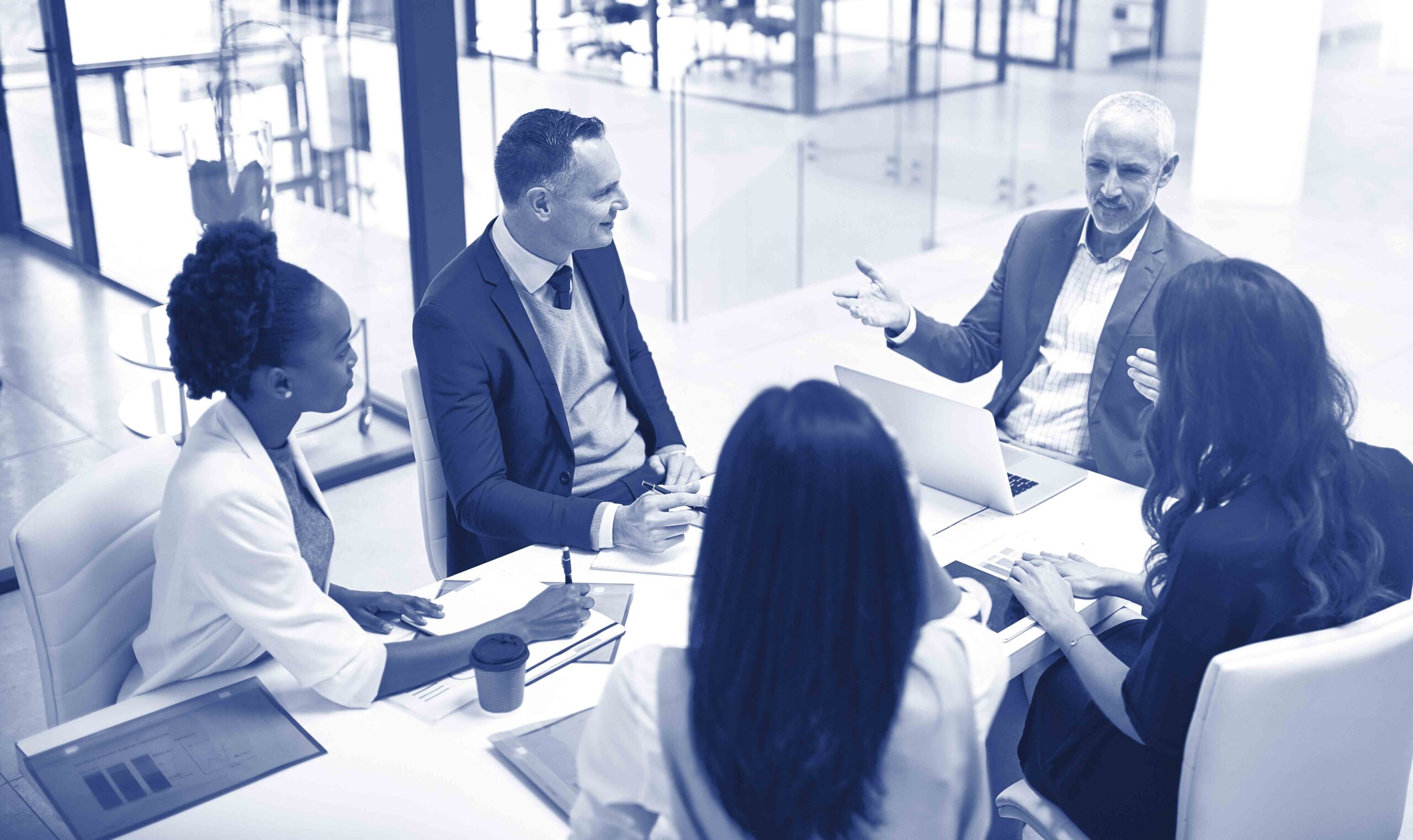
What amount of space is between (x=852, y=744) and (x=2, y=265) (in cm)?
314

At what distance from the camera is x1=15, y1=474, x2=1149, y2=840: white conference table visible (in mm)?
1572

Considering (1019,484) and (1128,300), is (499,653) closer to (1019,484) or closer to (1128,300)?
(1019,484)

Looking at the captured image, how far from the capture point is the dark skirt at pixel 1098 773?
1.85 metres

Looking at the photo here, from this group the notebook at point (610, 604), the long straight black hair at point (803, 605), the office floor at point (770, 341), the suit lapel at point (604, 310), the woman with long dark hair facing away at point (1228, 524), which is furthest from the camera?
the office floor at point (770, 341)

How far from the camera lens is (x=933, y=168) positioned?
7.02 metres

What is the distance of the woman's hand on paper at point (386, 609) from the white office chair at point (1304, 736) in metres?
1.10

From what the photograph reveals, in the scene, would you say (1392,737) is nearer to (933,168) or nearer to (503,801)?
(503,801)

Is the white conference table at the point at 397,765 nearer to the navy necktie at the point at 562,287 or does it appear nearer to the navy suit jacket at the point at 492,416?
the navy suit jacket at the point at 492,416

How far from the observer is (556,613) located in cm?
195

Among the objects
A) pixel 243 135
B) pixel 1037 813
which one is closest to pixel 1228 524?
pixel 1037 813

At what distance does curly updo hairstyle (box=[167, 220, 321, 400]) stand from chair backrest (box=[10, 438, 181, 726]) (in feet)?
0.89

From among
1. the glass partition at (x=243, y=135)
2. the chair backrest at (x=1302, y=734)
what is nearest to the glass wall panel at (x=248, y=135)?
the glass partition at (x=243, y=135)

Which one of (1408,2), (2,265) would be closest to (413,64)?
(2,265)

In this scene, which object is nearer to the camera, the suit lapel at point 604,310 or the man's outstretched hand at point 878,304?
the suit lapel at point 604,310
